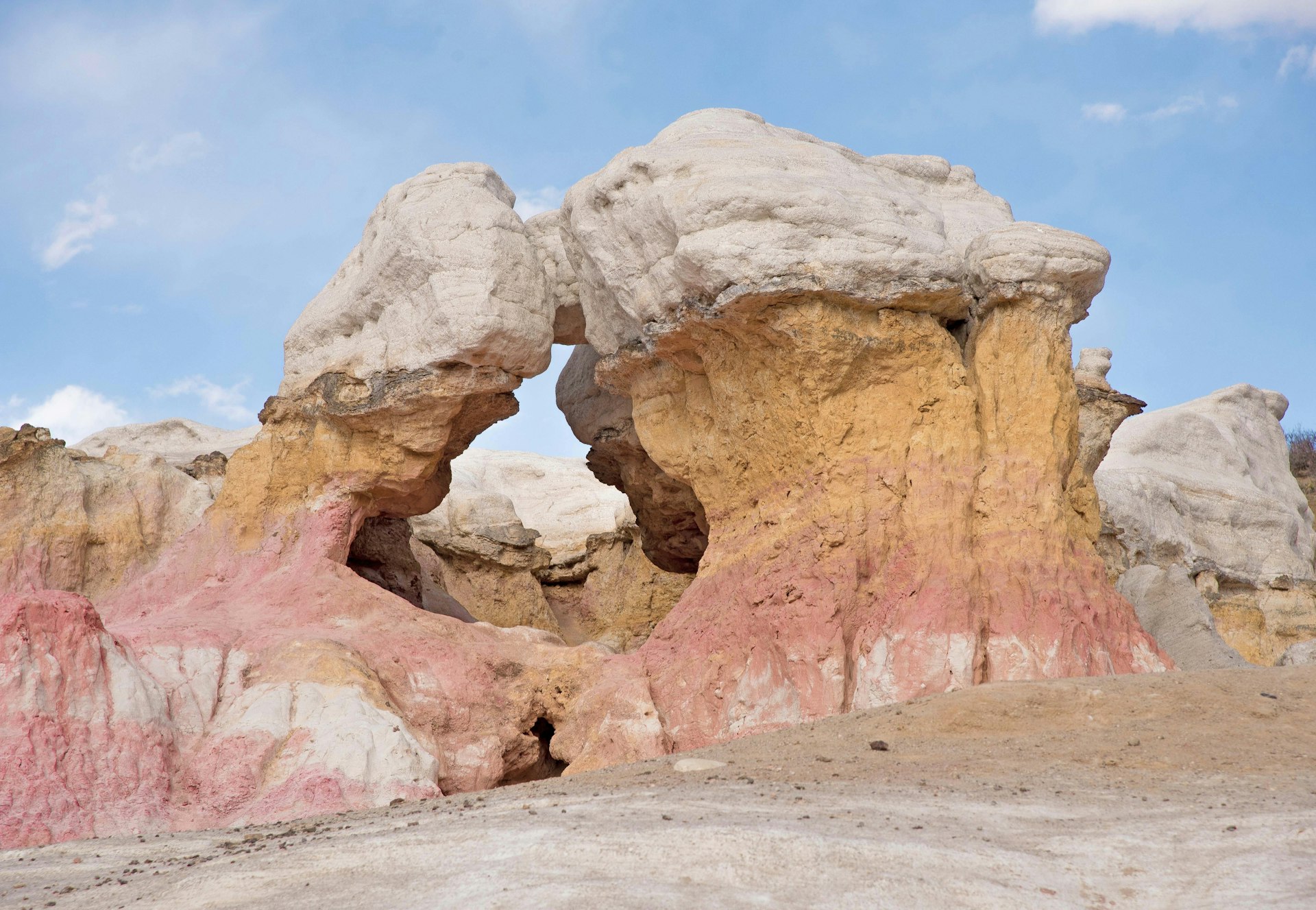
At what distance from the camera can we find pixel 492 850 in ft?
16.6

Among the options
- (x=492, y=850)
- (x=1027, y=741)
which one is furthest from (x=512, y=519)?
(x=492, y=850)

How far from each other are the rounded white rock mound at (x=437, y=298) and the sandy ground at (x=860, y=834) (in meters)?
6.02

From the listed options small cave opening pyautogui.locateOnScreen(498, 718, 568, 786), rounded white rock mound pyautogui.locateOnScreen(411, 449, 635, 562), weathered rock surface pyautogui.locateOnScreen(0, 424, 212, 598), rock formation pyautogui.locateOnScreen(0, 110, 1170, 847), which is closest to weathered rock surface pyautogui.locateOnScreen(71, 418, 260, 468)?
rounded white rock mound pyautogui.locateOnScreen(411, 449, 635, 562)

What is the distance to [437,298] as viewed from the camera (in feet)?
42.2

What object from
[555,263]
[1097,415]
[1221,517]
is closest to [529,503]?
[1221,517]

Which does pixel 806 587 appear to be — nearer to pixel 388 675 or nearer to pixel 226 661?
pixel 388 675

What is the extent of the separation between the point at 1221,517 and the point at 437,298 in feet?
54.3

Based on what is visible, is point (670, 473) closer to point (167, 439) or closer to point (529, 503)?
point (167, 439)

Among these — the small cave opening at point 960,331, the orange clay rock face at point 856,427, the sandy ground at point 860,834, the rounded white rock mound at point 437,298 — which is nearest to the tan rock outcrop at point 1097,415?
the small cave opening at point 960,331

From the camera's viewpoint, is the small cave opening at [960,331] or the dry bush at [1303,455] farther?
the dry bush at [1303,455]

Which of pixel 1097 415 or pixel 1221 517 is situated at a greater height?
pixel 1097 415

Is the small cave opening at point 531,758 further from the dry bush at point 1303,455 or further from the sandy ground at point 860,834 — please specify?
the dry bush at point 1303,455

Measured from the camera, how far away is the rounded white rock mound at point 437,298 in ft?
42.1

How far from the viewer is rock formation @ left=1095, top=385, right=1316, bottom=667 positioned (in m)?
21.5
